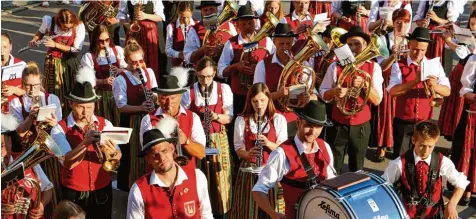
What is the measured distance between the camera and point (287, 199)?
13.3 ft

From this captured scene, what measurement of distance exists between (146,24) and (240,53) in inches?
89.6

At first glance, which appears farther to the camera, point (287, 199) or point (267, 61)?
point (267, 61)

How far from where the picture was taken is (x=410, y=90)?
587 centimetres

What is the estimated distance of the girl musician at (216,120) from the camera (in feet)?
17.4

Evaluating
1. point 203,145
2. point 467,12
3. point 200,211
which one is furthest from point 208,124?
point 467,12

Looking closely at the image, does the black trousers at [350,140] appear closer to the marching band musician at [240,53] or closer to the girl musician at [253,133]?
the girl musician at [253,133]

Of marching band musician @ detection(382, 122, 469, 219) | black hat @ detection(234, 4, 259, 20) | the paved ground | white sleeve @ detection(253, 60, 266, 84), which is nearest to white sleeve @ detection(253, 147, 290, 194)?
marching band musician @ detection(382, 122, 469, 219)

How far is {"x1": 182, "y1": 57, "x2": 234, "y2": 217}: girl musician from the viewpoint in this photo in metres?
5.32

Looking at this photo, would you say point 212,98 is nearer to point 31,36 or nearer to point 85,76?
point 85,76

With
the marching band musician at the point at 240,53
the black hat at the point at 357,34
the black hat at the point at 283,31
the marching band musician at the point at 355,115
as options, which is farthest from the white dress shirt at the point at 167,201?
the marching band musician at the point at 240,53

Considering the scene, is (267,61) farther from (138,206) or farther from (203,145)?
(138,206)

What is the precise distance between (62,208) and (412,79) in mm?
3763

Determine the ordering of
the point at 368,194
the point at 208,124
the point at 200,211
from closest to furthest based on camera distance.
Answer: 1. the point at 368,194
2. the point at 200,211
3. the point at 208,124

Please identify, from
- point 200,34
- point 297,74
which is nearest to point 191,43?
point 200,34
